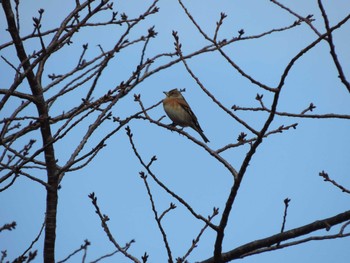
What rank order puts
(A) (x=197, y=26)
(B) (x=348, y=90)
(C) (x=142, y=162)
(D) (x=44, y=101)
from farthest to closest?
(D) (x=44, y=101), (C) (x=142, y=162), (A) (x=197, y=26), (B) (x=348, y=90)

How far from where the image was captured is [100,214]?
13.4ft

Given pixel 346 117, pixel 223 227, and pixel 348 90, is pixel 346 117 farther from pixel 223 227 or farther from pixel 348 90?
pixel 223 227

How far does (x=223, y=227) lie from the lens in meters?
3.19

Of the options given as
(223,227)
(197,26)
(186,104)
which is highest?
(186,104)

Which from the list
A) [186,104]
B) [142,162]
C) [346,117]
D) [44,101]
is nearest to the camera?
[346,117]

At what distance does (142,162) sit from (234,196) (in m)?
0.96

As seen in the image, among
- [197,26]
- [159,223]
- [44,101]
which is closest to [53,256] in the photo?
[159,223]

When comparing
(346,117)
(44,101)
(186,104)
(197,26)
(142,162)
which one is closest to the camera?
(346,117)

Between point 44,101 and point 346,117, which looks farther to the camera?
point 44,101

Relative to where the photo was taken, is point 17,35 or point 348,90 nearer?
point 348,90

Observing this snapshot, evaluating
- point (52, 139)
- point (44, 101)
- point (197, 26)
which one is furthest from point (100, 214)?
point (197, 26)

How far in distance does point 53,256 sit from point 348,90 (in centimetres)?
238

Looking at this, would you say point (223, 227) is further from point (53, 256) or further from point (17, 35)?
point (17, 35)

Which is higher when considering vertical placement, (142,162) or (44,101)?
(44,101)
